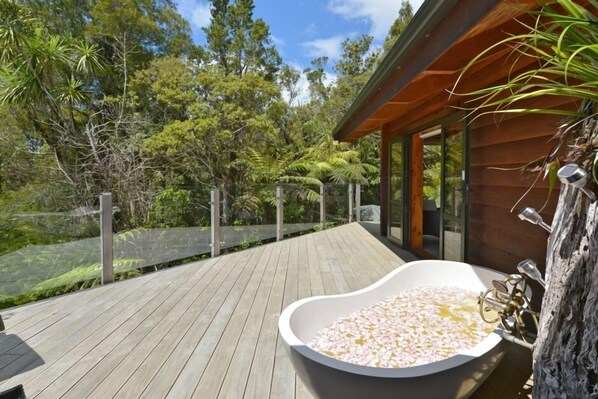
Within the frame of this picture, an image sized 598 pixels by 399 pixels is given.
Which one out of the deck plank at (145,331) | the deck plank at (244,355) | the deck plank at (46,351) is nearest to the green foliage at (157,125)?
the deck plank at (145,331)

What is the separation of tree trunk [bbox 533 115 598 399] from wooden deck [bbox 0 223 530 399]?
93 centimetres

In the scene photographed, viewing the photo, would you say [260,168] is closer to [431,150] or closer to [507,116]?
[431,150]

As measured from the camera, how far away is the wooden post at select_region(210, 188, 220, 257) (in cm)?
476

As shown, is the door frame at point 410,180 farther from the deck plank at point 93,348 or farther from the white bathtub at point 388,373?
the deck plank at point 93,348

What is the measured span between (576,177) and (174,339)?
2.29 m

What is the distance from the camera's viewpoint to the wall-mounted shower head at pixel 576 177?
84 cm

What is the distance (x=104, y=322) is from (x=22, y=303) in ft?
3.52

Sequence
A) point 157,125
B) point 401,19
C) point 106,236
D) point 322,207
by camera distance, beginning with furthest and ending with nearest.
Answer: point 401,19 → point 157,125 → point 322,207 → point 106,236

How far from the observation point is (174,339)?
226 cm

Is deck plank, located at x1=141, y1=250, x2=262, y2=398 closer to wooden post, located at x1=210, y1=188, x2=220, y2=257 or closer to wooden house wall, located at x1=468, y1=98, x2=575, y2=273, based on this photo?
wooden post, located at x1=210, y1=188, x2=220, y2=257

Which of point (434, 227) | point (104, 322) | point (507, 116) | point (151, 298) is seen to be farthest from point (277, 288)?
point (434, 227)

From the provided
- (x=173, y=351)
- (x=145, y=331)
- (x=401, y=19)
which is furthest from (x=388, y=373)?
(x=401, y=19)

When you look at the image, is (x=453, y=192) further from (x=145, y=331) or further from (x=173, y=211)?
(x=173, y=211)

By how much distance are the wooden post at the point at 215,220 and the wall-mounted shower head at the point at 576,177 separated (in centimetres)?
431
